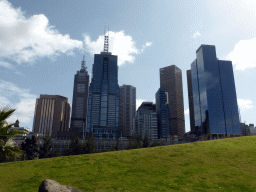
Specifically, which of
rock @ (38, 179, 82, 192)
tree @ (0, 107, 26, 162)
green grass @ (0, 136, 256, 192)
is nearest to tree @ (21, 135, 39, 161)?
green grass @ (0, 136, 256, 192)

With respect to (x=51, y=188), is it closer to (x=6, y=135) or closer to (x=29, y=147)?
(x=6, y=135)

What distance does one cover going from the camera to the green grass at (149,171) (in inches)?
695

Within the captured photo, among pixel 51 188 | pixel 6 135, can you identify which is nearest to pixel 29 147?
pixel 6 135

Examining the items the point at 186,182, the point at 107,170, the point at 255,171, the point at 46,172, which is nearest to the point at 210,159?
the point at 255,171

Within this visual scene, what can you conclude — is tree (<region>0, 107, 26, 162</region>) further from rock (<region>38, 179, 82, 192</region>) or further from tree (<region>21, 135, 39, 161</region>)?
tree (<region>21, 135, 39, 161</region>)

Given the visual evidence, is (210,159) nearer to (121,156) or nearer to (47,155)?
(121,156)

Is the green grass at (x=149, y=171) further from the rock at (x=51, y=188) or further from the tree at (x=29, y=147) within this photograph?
the tree at (x=29, y=147)

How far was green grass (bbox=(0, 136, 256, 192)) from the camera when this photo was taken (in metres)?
17.6

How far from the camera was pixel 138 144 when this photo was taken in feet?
234

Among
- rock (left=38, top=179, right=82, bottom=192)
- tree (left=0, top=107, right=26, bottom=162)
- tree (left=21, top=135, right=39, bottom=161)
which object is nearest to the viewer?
rock (left=38, top=179, right=82, bottom=192)

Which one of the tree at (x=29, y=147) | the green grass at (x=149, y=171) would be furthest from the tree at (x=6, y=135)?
the tree at (x=29, y=147)

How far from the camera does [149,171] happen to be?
67.7 feet

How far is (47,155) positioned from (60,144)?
206ft

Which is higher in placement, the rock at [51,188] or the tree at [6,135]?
the tree at [6,135]
